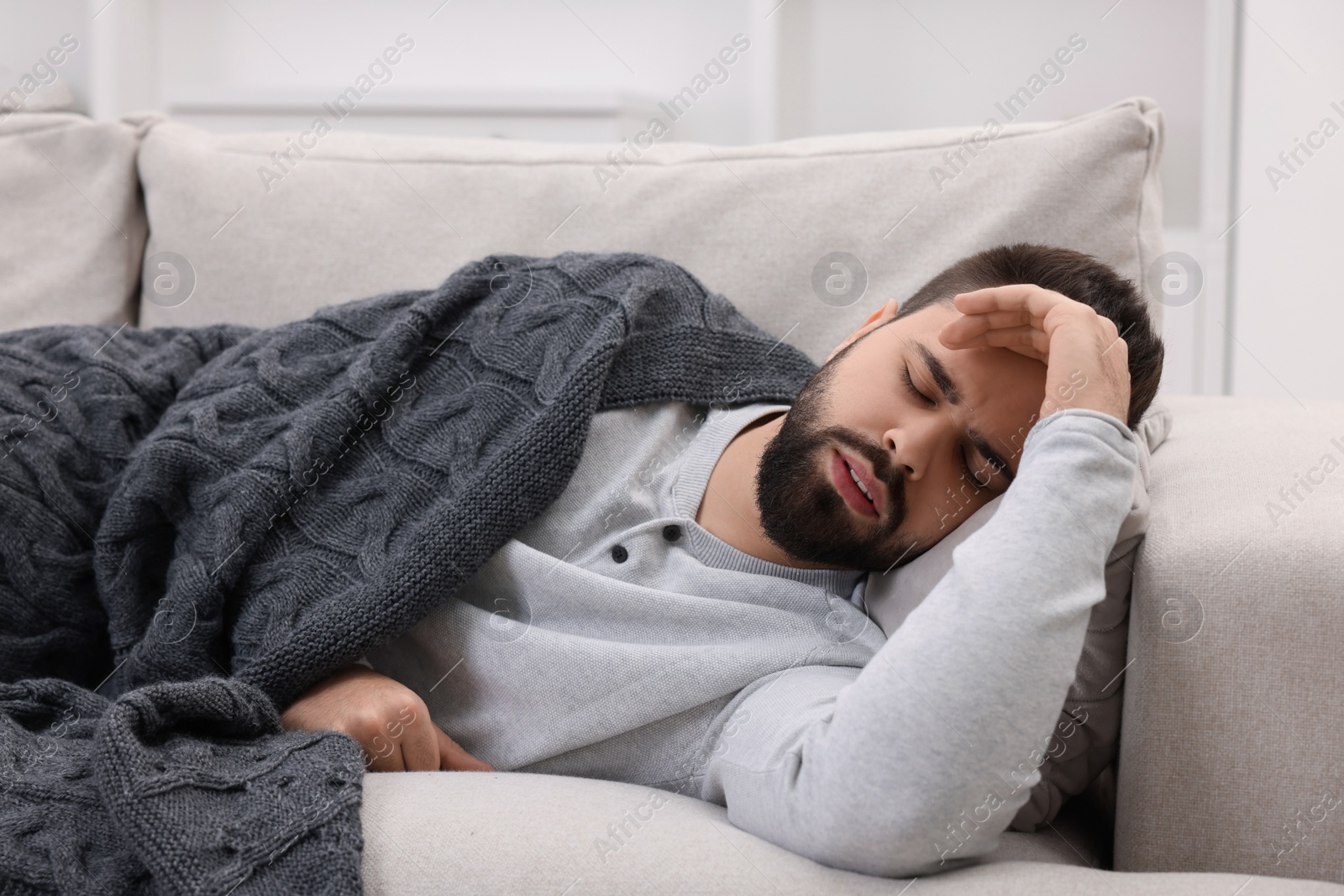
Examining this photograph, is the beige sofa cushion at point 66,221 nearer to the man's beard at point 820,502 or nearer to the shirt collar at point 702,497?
the shirt collar at point 702,497

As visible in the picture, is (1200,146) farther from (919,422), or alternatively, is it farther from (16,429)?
(16,429)

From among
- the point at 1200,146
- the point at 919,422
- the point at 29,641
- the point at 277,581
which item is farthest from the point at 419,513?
the point at 1200,146

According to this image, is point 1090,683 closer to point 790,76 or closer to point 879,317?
point 879,317

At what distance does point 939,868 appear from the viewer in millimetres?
743

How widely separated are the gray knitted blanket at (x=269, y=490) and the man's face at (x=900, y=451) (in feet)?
0.63

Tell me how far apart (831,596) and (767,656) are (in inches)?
5.2

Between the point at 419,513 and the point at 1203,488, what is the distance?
2.50ft

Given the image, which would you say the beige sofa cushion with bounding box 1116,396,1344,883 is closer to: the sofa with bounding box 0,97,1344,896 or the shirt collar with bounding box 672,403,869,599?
the sofa with bounding box 0,97,1344,896

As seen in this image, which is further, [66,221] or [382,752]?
[66,221]

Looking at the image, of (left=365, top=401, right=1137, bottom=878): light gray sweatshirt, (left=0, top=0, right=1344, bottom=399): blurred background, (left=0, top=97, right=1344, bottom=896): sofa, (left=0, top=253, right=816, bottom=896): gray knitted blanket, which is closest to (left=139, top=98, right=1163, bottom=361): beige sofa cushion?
(left=0, top=97, right=1344, bottom=896): sofa

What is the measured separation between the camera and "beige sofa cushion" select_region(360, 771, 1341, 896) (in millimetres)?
689

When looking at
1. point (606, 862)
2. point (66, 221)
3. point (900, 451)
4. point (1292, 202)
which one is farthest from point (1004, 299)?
point (66, 221)

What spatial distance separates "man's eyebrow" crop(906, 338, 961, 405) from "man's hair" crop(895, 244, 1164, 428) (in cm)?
10

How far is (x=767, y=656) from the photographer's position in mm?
993
